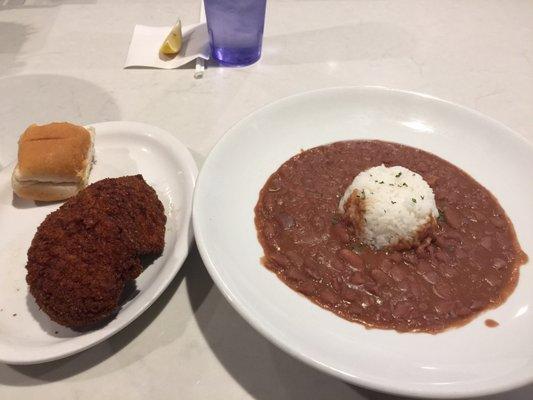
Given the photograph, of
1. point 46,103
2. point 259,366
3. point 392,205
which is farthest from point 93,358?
point 46,103

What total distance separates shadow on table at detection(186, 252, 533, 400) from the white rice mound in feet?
2.18

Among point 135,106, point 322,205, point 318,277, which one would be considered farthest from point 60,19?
point 318,277

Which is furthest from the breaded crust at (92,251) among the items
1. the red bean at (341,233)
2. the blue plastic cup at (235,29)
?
the blue plastic cup at (235,29)

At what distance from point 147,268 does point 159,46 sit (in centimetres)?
213

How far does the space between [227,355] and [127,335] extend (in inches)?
16.9

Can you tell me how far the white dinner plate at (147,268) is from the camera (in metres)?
1.65

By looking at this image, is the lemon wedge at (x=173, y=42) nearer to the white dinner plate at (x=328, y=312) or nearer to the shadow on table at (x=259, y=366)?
the white dinner plate at (x=328, y=312)

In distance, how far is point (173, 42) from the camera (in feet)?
10.6

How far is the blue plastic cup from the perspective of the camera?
2941mm

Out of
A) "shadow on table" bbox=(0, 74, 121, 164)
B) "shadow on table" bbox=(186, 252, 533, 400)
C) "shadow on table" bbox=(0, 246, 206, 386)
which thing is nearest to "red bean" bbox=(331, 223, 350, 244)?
"shadow on table" bbox=(186, 252, 533, 400)

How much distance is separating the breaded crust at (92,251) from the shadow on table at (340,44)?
191 centimetres

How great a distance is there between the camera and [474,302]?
→ 176 centimetres

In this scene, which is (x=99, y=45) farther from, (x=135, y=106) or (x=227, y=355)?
(x=227, y=355)

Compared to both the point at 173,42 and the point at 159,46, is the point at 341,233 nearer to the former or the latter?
the point at 173,42
